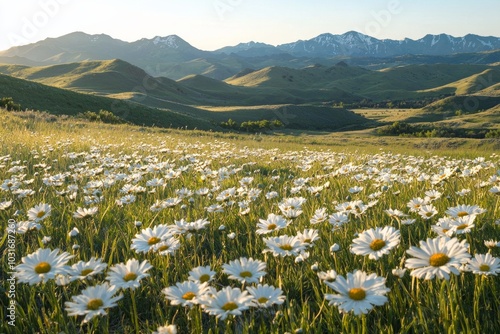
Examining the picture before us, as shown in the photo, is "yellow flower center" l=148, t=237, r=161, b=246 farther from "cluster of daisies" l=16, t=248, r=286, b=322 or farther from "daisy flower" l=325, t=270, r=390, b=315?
"daisy flower" l=325, t=270, r=390, b=315

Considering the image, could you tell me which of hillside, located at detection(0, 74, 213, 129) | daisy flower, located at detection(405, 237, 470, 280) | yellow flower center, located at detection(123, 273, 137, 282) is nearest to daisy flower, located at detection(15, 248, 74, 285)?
yellow flower center, located at detection(123, 273, 137, 282)

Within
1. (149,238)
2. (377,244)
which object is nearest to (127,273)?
(149,238)

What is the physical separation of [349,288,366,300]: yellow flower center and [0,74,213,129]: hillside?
153ft

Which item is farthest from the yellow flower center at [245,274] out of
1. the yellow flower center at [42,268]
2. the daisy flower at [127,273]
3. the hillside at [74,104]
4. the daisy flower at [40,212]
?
the hillside at [74,104]

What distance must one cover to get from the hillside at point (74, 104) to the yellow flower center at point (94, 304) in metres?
46.4

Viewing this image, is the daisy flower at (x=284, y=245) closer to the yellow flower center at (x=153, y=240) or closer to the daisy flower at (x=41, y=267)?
the yellow flower center at (x=153, y=240)

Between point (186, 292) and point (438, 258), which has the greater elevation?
point (438, 258)

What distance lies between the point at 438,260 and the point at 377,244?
0.36 m

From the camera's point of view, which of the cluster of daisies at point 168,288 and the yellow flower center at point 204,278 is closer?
the cluster of daisies at point 168,288

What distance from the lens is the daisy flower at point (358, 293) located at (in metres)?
1.39

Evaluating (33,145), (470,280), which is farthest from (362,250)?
(33,145)

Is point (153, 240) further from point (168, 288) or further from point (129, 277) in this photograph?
point (168, 288)

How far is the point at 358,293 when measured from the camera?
148 centimetres

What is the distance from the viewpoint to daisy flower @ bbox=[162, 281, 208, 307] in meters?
1.54
